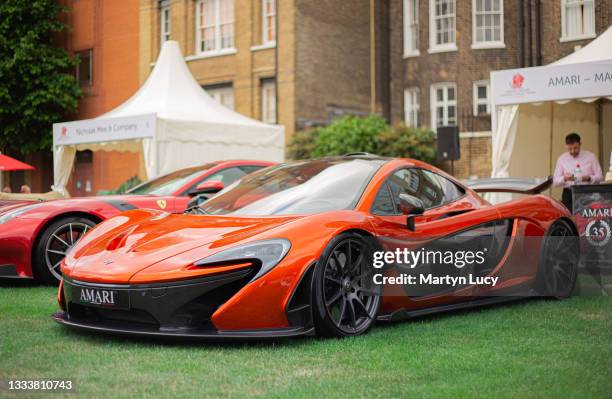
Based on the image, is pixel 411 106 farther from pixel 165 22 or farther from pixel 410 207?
pixel 410 207

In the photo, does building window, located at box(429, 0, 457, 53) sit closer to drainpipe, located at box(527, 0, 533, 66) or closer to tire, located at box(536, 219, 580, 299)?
drainpipe, located at box(527, 0, 533, 66)

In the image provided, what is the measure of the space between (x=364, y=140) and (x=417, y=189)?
745 inches

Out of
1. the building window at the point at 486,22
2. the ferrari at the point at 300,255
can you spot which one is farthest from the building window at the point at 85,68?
the ferrari at the point at 300,255

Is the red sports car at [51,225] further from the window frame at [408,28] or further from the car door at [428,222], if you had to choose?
the window frame at [408,28]

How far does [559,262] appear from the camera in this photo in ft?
23.6

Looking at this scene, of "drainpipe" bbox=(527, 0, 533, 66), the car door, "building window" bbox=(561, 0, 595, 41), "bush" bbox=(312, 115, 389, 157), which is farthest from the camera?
"drainpipe" bbox=(527, 0, 533, 66)

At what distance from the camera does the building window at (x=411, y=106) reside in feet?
92.4

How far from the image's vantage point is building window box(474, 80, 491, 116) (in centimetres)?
2647

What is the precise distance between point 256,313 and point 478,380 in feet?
4.58

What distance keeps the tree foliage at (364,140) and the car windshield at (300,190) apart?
1814cm

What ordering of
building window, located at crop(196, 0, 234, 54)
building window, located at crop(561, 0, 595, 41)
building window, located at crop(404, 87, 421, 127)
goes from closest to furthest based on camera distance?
building window, located at crop(561, 0, 595, 41)
building window, located at crop(404, 87, 421, 127)
building window, located at crop(196, 0, 234, 54)

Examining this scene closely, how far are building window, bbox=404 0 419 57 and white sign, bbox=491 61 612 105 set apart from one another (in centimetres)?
1707

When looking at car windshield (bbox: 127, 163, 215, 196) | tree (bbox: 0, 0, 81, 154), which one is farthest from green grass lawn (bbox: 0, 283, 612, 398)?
tree (bbox: 0, 0, 81, 154)

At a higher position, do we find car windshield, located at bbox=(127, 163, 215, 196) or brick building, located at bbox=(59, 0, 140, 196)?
brick building, located at bbox=(59, 0, 140, 196)
